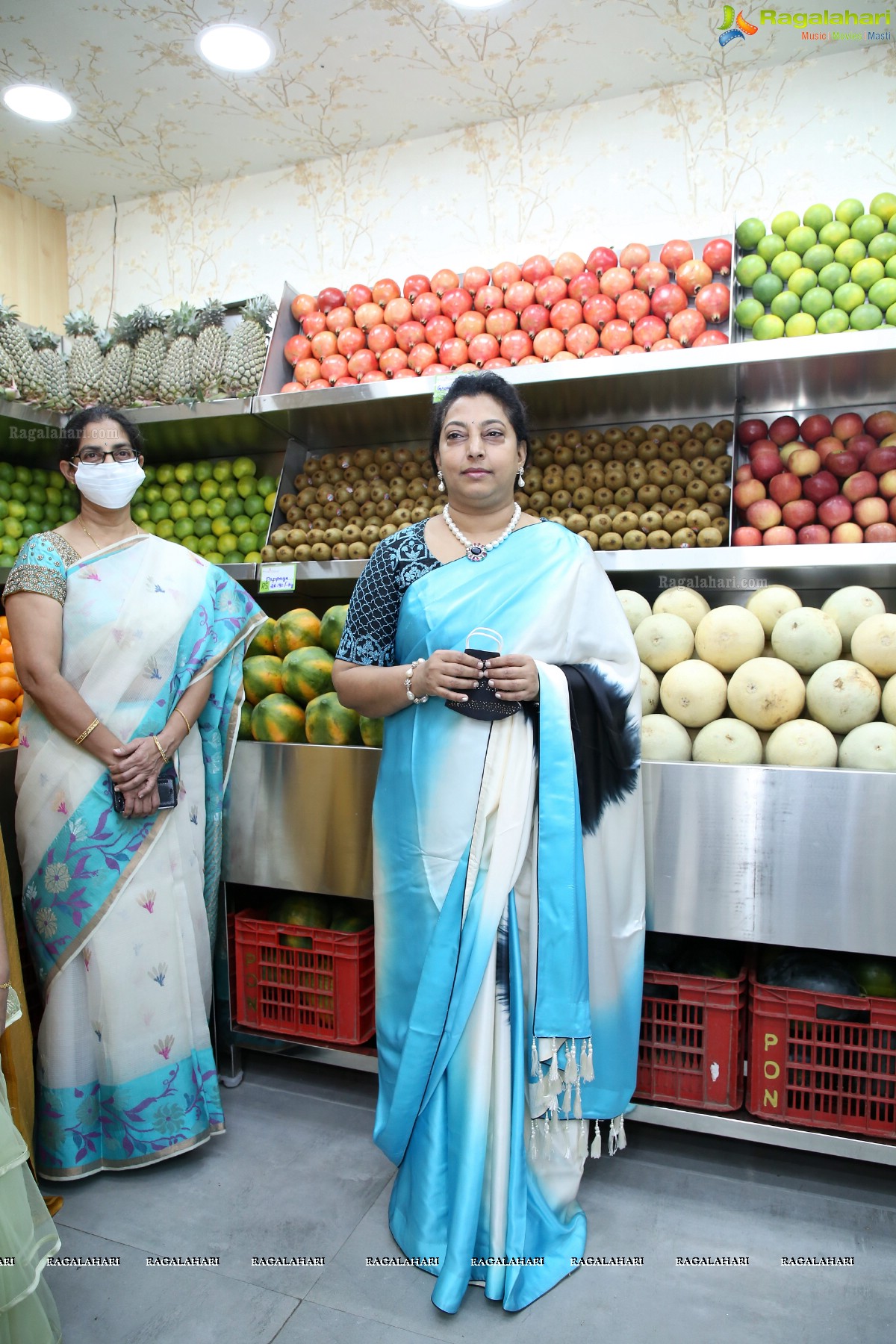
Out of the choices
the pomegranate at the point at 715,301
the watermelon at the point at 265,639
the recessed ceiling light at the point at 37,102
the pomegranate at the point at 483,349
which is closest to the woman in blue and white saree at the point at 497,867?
the watermelon at the point at 265,639

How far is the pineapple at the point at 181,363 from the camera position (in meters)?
3.43

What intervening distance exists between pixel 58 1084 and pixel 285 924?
693 millimetres

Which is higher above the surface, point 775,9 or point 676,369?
point 775,9

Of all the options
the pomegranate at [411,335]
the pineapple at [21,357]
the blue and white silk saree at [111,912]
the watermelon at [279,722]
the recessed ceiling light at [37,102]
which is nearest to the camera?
the blue and white silk saree at [111,912]

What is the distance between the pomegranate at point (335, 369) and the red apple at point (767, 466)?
1634mm

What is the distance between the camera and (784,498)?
2.81 meters

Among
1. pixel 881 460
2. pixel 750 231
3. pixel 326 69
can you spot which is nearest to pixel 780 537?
pixel 881 460

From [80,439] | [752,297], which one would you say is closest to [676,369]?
[752,297]

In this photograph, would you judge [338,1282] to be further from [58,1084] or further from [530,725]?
[530,725]

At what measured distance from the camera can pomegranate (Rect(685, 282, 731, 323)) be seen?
2990 millimetres

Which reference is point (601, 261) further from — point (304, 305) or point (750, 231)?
point (304, 305)

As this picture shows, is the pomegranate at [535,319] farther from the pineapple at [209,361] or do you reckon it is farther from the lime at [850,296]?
the pineapple at [209,361]

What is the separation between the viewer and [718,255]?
3.11 meters

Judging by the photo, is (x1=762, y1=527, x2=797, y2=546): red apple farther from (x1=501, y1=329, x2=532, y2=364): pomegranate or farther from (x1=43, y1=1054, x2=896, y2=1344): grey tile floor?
(x1=43, y1=1054, x2=896, y2=1344): grey tile floor
